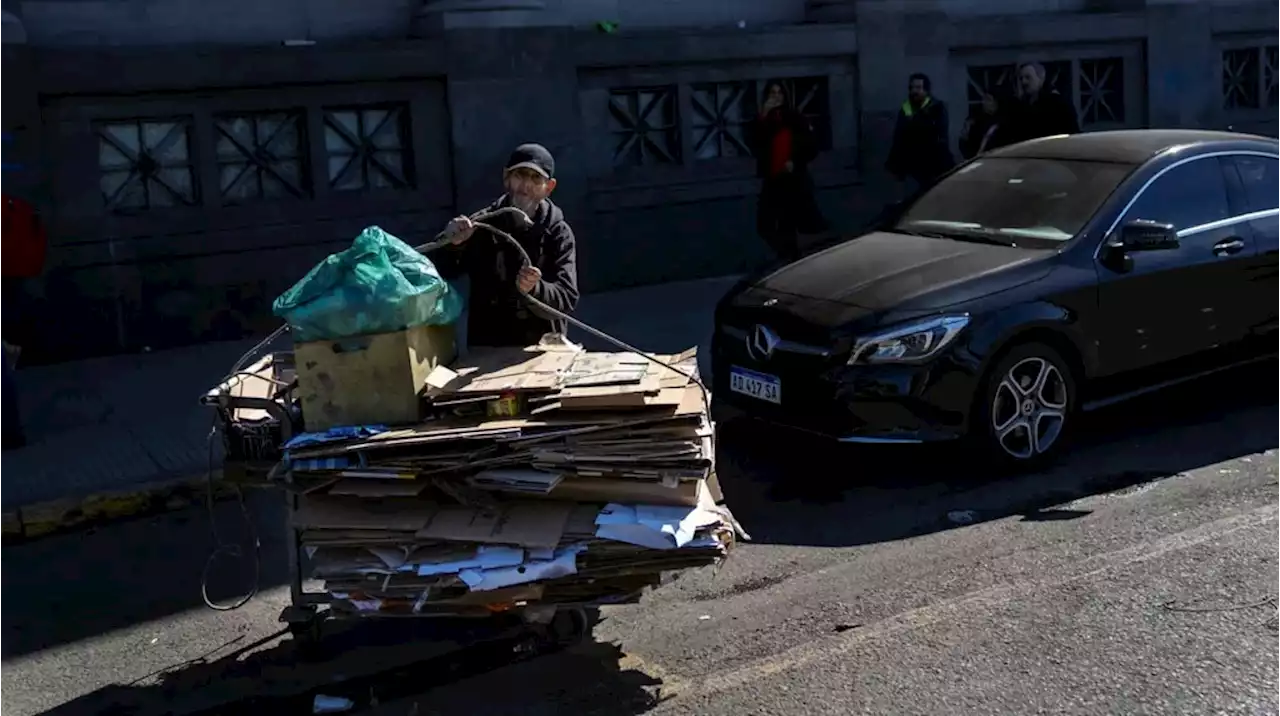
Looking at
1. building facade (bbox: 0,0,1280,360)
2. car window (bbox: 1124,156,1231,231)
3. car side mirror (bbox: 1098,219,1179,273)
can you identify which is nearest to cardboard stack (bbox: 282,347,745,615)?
car side mirror (bbox: 1098,219,1179,273)

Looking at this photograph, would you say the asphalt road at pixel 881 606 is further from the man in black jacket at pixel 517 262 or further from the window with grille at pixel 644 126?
the window with grille at pixel 644 126

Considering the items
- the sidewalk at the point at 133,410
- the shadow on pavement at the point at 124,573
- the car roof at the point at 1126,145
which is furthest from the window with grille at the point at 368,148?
the car roof at the point at 1126,145

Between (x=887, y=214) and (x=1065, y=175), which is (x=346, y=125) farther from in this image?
(x=1065, y=175)

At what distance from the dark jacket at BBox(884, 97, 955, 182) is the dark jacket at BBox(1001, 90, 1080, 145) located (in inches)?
41.5

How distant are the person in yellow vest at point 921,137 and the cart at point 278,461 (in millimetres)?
8112

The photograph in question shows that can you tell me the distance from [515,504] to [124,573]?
266cm

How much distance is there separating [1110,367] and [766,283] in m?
1.78

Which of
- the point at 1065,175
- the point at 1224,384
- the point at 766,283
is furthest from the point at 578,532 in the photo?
the point at 1224,384

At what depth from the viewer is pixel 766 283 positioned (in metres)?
7.70

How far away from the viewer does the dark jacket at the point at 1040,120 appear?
11320 mm

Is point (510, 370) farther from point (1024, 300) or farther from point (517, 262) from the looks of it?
point (1024, 300)

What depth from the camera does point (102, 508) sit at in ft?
24.3

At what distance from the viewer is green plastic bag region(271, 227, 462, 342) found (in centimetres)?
478

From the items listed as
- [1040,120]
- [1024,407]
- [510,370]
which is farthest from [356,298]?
[1040,120]
